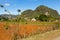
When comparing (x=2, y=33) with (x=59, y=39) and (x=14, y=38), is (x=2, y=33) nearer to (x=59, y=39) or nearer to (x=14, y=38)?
(x=14, y=38)

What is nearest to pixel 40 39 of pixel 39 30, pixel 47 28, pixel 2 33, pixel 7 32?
pixel 7 32

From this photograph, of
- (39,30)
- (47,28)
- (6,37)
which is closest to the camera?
(6,37)

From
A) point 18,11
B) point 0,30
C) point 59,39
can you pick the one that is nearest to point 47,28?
point 0,30

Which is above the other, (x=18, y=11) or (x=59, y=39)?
(x=18, y=11)

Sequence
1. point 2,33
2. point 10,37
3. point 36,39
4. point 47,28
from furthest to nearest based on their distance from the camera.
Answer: point 47,28 → point 2,33 → point 10,37 → point 36,39

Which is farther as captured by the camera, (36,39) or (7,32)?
(7,32)

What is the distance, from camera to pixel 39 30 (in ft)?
89.2

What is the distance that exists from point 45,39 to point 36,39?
3.06 ft

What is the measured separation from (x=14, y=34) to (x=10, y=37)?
58 cm

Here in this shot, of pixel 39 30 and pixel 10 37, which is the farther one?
pixel 39 30

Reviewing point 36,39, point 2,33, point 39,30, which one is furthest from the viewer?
point 39,30

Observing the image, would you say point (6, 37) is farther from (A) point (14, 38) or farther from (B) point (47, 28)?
(B) point (47, 28)

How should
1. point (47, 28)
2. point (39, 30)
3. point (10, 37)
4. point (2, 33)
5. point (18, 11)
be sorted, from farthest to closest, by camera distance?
1. point (47, 28)
2. point (39, 30)
3. point (2, 33)
4. point (10, 37)
5. point (18, 11)

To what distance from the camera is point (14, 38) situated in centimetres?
1945
